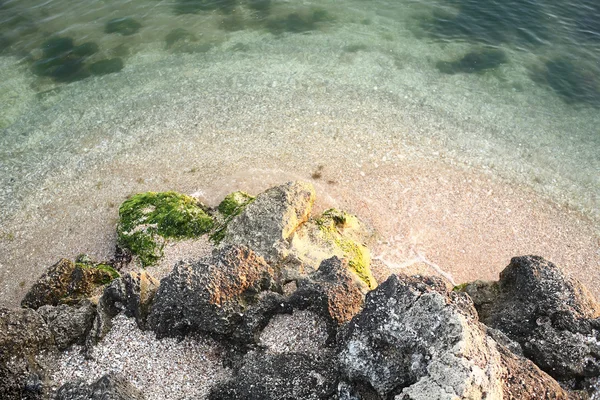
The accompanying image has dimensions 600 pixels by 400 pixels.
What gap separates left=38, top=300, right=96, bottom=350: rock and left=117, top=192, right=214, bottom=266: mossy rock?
2.81 meters

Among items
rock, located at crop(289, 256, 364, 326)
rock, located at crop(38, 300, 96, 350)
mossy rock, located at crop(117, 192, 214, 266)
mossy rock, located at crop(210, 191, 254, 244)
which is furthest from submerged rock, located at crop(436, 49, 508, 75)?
rock, located at crop(38, 300, 96, 350)

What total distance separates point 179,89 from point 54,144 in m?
5.19

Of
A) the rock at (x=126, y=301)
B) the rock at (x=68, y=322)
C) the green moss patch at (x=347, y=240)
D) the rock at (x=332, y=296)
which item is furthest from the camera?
the green moss patch at (x=347, y=240)

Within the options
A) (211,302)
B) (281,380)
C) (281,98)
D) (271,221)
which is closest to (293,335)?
(281,380)

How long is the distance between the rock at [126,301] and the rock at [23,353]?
894 mm

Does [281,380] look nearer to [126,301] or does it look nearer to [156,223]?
[126,301]

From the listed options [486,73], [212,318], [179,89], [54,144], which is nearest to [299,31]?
[179,89]

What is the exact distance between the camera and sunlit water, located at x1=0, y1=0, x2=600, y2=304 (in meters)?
16.2

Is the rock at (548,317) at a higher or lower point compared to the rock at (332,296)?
lower

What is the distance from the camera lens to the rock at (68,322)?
9227mm

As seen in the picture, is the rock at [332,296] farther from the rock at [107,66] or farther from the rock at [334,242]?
the rock at [107,66]

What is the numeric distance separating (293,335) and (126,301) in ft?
11.2

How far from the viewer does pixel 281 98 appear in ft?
63.3

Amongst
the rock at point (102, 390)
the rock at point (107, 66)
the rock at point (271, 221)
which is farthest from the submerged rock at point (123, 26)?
the rock at point (102, 390)
